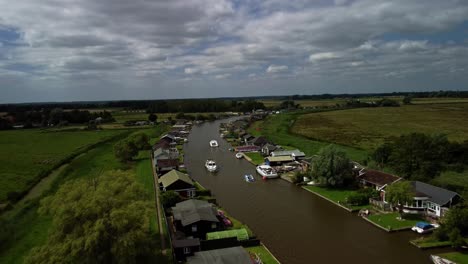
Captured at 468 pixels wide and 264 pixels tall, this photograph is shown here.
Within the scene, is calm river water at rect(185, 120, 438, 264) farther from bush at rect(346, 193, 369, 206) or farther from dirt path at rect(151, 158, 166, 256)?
dirt path at rect(151, 158, 166, 256)

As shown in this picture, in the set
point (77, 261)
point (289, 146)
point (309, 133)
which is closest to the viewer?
point (77, 261)

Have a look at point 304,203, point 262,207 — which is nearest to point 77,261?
point 262,207

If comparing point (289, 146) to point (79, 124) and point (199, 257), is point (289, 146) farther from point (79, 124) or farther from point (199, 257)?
point (79, 124)

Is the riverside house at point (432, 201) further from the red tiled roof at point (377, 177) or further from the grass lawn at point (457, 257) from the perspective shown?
the grass lawn at point (457, 257)

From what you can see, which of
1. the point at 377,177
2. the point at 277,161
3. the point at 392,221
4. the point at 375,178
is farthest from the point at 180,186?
the point at 377,177

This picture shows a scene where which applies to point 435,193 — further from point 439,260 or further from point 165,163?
point 165,163

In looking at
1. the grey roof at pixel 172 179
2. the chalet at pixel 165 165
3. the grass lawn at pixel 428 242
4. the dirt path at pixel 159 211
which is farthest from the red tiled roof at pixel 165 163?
the grass lawn at pixel 428 242

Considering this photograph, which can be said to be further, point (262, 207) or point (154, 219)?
point (262, 207)
